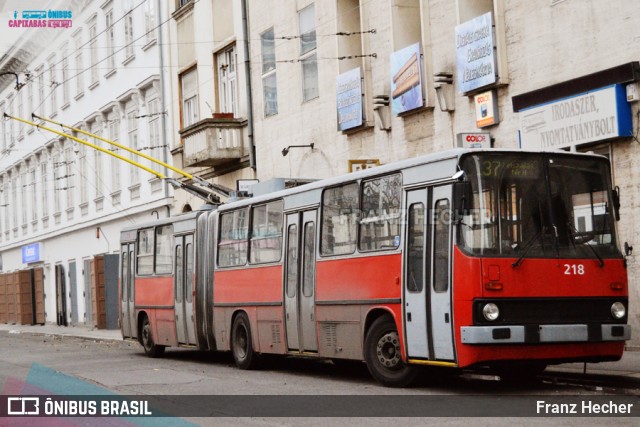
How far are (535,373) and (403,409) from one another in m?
4.02

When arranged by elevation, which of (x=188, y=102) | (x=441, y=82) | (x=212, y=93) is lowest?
(x=441, y=82)

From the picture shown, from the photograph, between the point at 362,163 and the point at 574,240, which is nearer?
the point at 574,240

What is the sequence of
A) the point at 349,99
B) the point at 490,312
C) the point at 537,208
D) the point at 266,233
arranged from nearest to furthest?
the point at 490,312, the point at 537,208, the point at 266,233, the point at 349,99

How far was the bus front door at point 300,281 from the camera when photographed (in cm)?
1672

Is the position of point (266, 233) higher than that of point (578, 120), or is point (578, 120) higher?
point (578, 120)

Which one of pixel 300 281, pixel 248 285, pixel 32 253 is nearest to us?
pixel 300 281

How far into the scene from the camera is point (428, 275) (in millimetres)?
13672

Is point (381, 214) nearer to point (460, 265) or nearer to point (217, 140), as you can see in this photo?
point (460, 265)

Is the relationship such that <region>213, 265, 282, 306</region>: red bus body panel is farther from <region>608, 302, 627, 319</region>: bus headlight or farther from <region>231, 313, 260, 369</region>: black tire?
<region>608, 302, 627, 319</region>: bus headlight

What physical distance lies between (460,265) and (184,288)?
983 centimetres

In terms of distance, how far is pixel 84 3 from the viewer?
4662 centimetres

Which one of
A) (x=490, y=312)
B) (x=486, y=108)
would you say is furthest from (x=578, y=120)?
(x=490, y=312)

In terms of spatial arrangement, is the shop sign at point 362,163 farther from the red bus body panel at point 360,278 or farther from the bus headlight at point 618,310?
the bus headlight at point 618,310

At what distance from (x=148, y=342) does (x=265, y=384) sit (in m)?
8.79
